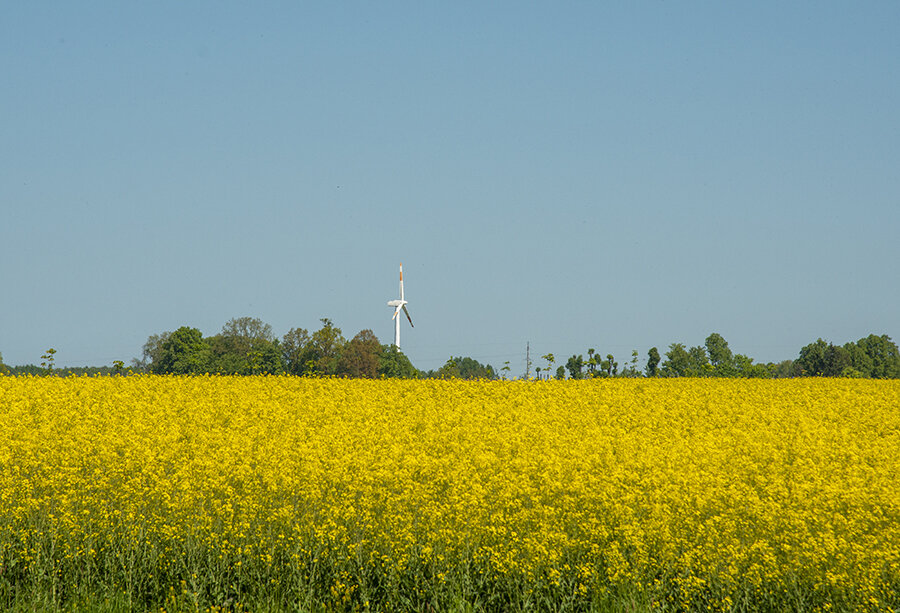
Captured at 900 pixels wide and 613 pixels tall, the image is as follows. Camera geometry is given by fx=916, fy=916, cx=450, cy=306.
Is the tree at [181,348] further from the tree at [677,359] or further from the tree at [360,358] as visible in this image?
the tree at [677,359]

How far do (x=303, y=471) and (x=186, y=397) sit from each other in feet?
34.6

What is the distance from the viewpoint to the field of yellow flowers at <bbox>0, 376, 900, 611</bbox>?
10.4 meters

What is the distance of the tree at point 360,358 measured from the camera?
4296 inches

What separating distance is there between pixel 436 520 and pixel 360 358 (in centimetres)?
10117

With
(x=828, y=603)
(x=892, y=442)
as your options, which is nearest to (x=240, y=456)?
(x=828, y=603)

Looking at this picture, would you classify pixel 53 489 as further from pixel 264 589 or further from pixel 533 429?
pixel 533 429

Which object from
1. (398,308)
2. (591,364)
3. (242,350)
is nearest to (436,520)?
(591,364)

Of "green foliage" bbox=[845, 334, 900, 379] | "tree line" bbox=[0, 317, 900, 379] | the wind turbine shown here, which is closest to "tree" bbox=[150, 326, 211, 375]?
"tree line" bbox=[0, 317, 900, 379]

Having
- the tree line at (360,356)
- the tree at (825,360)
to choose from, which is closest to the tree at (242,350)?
the tree line at (360,356)

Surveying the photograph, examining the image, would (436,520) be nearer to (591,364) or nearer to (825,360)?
(591,364)

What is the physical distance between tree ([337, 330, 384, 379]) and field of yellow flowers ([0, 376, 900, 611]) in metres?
89.1

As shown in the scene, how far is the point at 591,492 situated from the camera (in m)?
12.2

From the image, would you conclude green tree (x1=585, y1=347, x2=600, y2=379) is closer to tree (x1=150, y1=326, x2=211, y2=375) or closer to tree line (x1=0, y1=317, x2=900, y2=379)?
tree line (x1=0, y1=317, x2=900, y2=379)

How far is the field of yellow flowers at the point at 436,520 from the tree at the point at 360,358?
89134 millimetres
